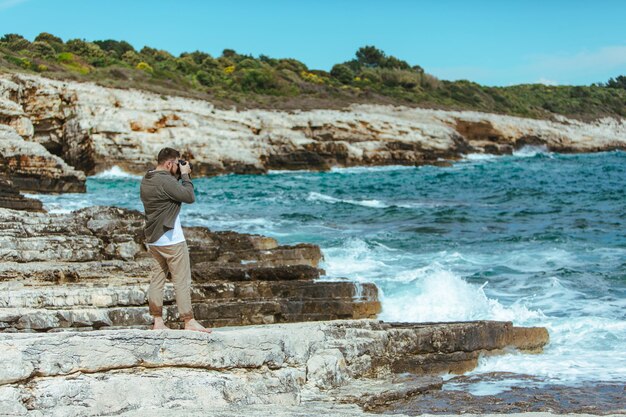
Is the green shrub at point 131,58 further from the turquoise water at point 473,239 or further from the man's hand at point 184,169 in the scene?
the man's hand at point 184,169

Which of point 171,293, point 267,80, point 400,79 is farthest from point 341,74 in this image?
point 171,293

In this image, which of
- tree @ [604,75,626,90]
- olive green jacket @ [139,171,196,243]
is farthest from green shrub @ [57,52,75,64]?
tree @ [604,75,626,90]

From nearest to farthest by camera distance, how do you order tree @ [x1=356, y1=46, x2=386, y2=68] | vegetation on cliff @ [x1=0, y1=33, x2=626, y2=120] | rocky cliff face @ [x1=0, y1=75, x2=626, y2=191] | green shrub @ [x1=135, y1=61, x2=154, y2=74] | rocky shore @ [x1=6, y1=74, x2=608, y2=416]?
rocky shore @ [x1=6, y1=74, x2=608, y2=416]
rocky cliff face @ [x1=0, y1=75, x2=626, y2=191]
vegetation on cliff @ [x1=0, y1=33, x2=626, y2=120]
green shrub @ [x1=135, y1=61, x2=154, y2=74]
tree @ [x1=356, y1=46, x2=386, y2=68]

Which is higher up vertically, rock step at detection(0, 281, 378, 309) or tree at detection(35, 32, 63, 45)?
tree at detection(35, 32, 63, 45)

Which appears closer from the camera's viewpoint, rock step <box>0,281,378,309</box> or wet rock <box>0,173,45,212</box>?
rock step <box>0,281,378,309</box>

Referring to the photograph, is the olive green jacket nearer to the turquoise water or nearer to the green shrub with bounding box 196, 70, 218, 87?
the turquoise water

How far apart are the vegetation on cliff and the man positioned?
1571 inches

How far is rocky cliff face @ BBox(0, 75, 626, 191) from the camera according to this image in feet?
129

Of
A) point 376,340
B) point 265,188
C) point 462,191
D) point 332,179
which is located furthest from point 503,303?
point 332,179

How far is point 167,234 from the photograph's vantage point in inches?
255

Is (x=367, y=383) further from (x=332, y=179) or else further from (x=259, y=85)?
(x=259, y=85)

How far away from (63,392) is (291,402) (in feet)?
5.80

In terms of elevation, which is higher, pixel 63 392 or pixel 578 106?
pixel 578 106

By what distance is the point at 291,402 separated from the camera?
6164 mm
